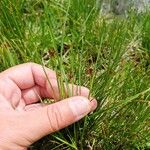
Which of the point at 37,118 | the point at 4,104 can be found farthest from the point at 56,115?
the point at 4,104

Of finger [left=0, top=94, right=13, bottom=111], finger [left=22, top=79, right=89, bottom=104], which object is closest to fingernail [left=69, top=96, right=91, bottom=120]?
finger [left=22, top=79, right=89, bottom=104]

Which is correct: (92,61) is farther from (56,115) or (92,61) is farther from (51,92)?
(56,115)

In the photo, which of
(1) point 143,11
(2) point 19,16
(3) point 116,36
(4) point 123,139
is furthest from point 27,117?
(1) point 143,11

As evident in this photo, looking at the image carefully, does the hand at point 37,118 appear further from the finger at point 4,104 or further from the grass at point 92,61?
the grass at point 92,61

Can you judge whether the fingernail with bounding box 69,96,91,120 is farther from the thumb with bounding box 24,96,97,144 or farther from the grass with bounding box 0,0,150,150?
the grass with bounding box 0,0,150,150

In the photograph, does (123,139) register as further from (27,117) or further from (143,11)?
(143,11)

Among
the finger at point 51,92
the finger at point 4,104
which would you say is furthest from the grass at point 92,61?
the finger at point 4,104
